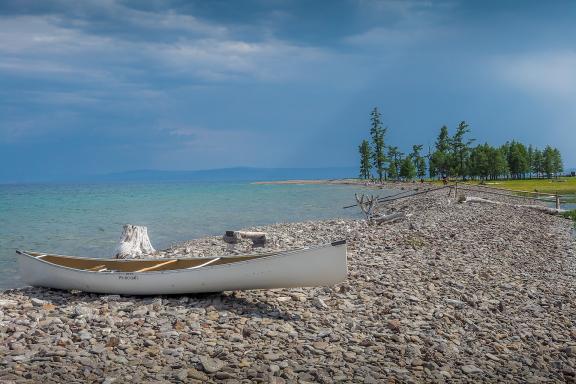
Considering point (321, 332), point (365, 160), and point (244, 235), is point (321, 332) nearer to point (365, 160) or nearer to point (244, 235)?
point (244, 235)

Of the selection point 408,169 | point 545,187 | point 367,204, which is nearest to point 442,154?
point 408,169

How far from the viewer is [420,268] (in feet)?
53.4

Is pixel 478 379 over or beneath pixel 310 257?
beneath

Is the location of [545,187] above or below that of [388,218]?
below

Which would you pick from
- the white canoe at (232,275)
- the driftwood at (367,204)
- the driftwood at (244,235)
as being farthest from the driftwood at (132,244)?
the driftwood at (367,204)

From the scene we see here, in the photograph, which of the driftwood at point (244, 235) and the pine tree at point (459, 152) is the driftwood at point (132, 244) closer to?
the driftwood at point (244, 235)

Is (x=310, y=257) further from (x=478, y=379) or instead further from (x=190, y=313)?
(x=478, y=379)

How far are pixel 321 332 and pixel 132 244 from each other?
12.8 m

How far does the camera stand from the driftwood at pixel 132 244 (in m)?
20.6

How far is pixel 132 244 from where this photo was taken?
2105 cm

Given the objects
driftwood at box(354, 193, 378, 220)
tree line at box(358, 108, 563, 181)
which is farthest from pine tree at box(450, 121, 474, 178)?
driftwood at box(354, 193, 378, 220)

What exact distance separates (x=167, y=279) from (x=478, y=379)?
7.58 m

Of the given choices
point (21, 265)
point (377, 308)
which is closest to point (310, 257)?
point (377, 308)

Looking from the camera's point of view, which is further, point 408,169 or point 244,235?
point 408,169
